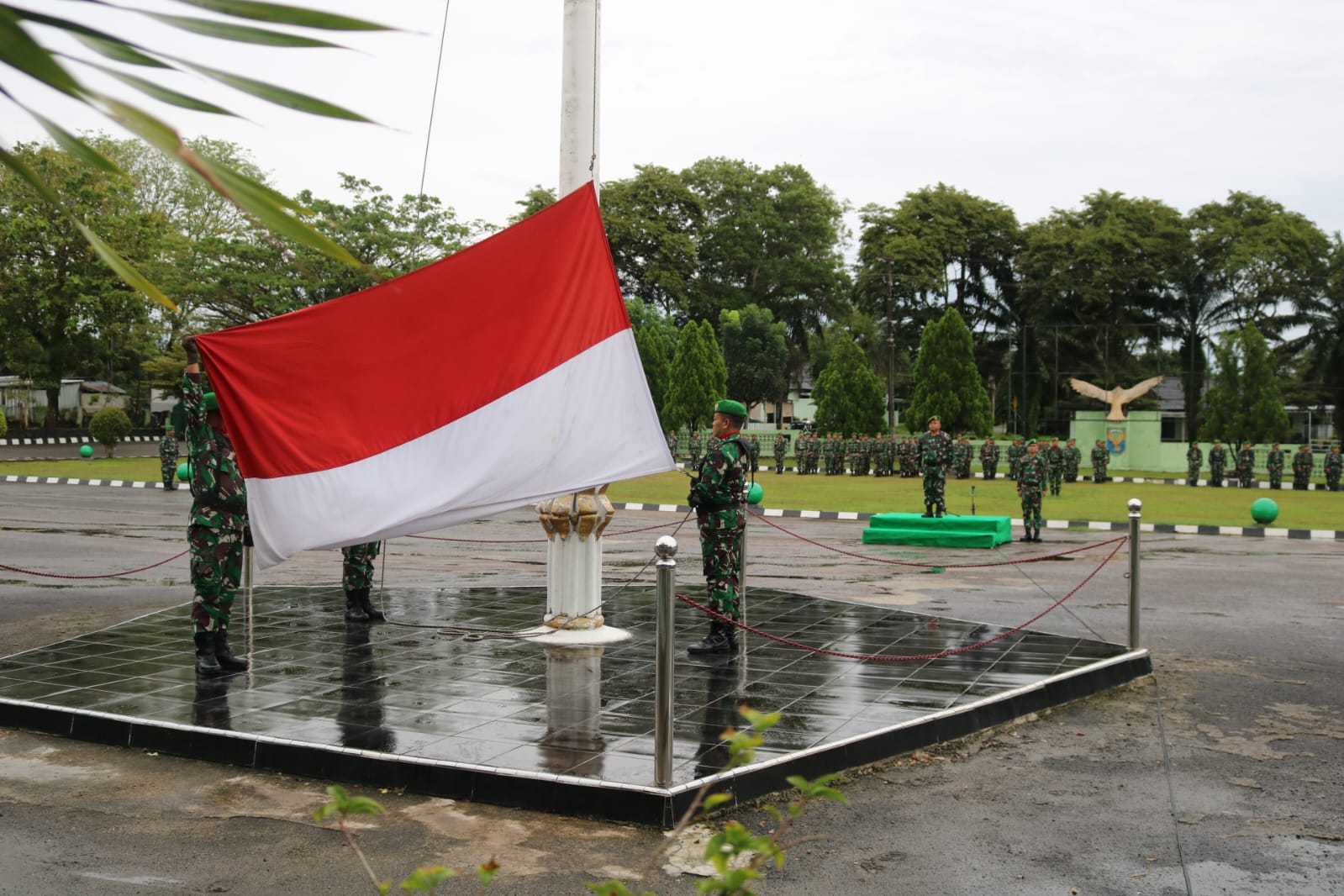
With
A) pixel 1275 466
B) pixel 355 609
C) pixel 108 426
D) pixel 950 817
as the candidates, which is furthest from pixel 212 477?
pixel 108 426

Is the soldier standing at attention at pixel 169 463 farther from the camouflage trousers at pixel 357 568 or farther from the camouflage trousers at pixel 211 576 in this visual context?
the camouflage trousers at pixel 211 576

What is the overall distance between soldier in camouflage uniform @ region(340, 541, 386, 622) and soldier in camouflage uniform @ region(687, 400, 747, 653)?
2883mm

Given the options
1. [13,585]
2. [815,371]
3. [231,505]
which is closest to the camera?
[231,505]

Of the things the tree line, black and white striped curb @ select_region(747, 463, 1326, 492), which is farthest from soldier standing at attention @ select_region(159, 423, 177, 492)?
black and white striped curb @ select_region(747, 463, 1326, 492)

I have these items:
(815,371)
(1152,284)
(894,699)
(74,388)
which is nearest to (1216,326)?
(1152,284)

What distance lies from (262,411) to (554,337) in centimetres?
165

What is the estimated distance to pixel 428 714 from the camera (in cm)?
652

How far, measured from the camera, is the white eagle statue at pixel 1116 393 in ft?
148

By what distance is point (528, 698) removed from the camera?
→ 22.8 feet

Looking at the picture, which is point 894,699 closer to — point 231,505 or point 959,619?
point 959,619

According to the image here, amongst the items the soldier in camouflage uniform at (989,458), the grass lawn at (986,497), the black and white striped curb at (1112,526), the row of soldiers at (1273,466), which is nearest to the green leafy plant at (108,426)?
the grass lawn at (986,497)

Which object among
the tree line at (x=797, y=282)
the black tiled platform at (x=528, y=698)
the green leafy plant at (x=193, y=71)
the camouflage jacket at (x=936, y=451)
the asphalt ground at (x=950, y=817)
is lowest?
the asphalt ground at (x=950, y=817)

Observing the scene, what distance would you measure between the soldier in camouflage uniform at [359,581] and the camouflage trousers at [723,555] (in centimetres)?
288

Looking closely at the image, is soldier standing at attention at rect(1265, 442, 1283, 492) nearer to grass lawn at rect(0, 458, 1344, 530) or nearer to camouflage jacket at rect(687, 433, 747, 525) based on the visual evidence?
grass lawn at rect(0, 458, 1344, 530)
